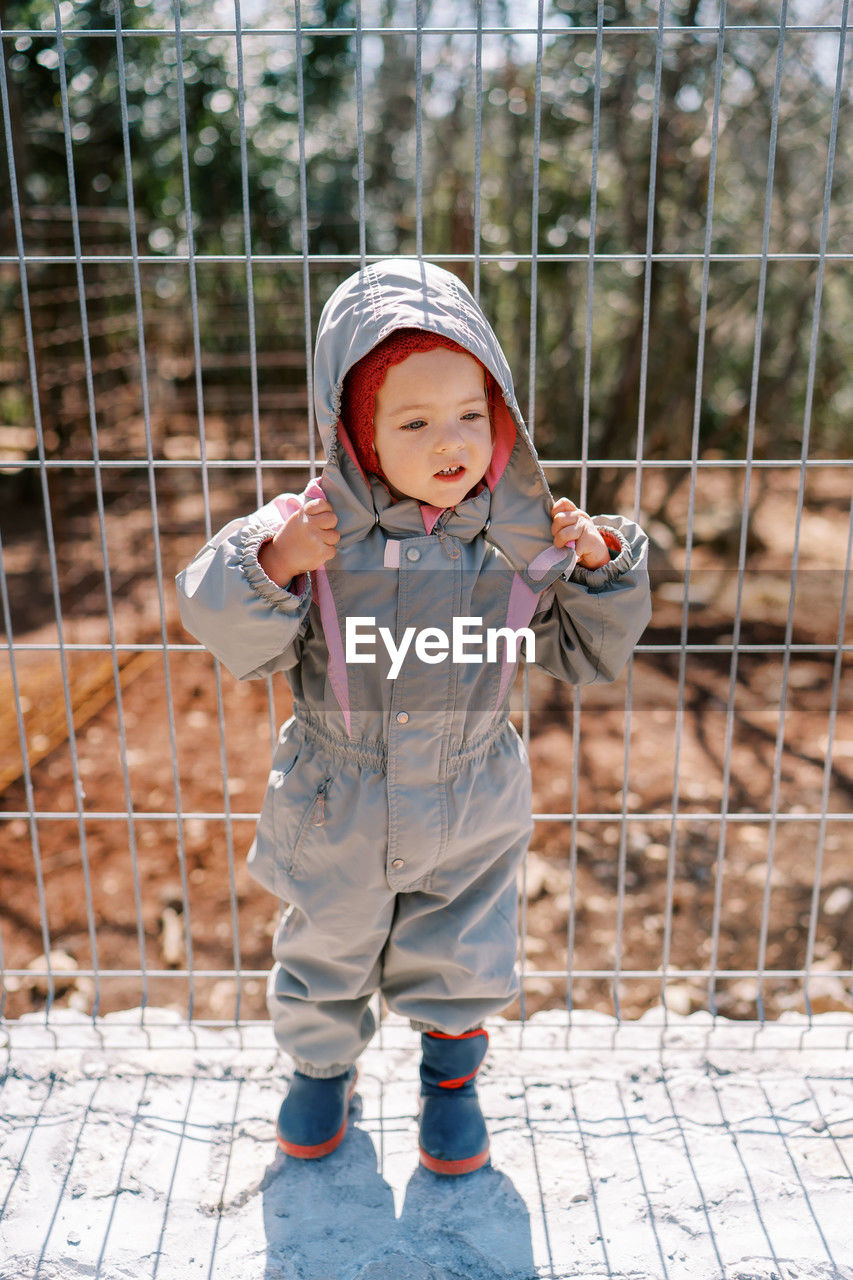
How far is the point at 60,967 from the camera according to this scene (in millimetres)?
2596

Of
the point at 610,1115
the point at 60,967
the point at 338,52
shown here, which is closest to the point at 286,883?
the point at 610,1115

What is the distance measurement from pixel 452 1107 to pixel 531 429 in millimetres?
1132

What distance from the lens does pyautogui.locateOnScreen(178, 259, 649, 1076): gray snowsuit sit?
144cm

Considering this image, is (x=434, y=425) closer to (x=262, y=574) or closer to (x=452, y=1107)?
(x=262, y=574)

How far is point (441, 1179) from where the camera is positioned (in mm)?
1731

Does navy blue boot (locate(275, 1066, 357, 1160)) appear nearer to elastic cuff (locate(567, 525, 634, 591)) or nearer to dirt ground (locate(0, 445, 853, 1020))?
dirt ground (locate(0, 445, 853, 1020))

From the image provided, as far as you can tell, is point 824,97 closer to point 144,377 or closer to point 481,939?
point 144,377

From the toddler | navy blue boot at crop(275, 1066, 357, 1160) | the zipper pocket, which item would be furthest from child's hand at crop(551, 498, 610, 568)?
navy blue boot at crop(275, 1066, 357, 1160)

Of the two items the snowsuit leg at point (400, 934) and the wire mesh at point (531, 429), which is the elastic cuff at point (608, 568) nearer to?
the wire mesh at point (531, 429)

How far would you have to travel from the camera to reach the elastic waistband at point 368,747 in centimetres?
155

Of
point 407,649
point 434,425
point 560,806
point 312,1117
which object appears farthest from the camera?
point 560,806

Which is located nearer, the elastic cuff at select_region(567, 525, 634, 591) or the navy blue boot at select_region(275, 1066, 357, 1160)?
the elastic cuff at select_region(567, 525, 634, 591)

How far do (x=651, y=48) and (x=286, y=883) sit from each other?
3799mm

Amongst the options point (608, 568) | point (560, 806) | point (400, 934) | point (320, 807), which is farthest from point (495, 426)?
point (560, 806)
